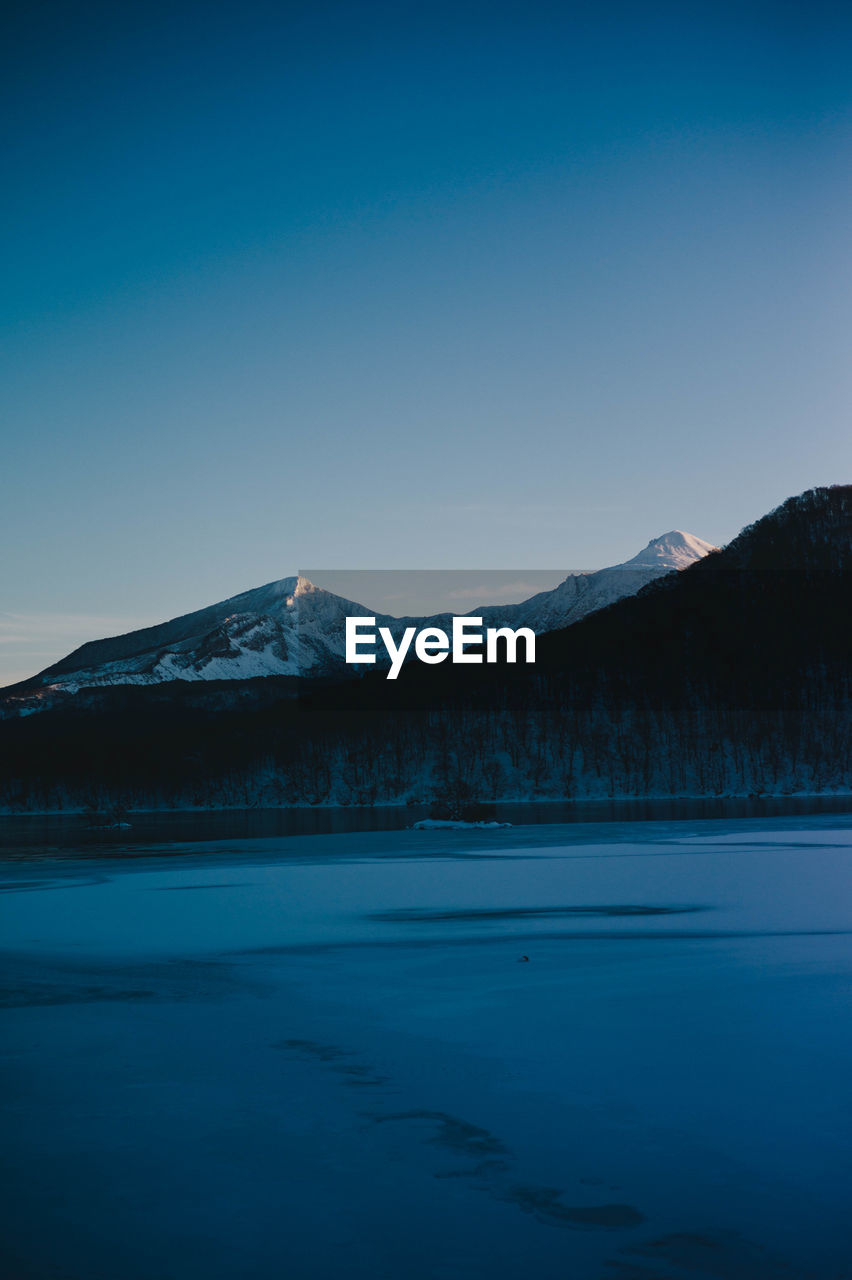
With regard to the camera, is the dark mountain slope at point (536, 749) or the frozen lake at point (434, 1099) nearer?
the frozen lake at point (434, 1099)

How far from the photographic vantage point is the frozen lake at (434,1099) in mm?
6996

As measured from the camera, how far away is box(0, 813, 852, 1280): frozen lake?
23.0 ft

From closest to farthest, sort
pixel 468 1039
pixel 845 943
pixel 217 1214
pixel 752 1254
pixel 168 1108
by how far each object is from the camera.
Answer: pixel 752 1254
pixel 217 1214
pixel 168 1108
pixel 468 1039
pixel 845 943

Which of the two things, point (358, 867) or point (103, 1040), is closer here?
point (103, 1040)

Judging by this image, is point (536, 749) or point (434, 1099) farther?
point (536, 749)

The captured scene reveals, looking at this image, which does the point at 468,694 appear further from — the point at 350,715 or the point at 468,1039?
the point at 468,1039

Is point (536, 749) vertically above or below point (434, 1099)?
above

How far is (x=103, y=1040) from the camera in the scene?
12.4m

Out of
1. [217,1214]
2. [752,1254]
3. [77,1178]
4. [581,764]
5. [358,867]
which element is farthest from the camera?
[581,764]

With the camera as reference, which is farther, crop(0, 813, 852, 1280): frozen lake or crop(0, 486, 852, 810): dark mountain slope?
crop(0, 486, 852, 810): dark mountain slope

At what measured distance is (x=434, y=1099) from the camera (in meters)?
9.98

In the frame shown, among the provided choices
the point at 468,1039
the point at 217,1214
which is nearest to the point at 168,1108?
the point at 217,1214

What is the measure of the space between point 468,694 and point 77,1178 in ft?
629

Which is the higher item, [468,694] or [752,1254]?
[468,694]
